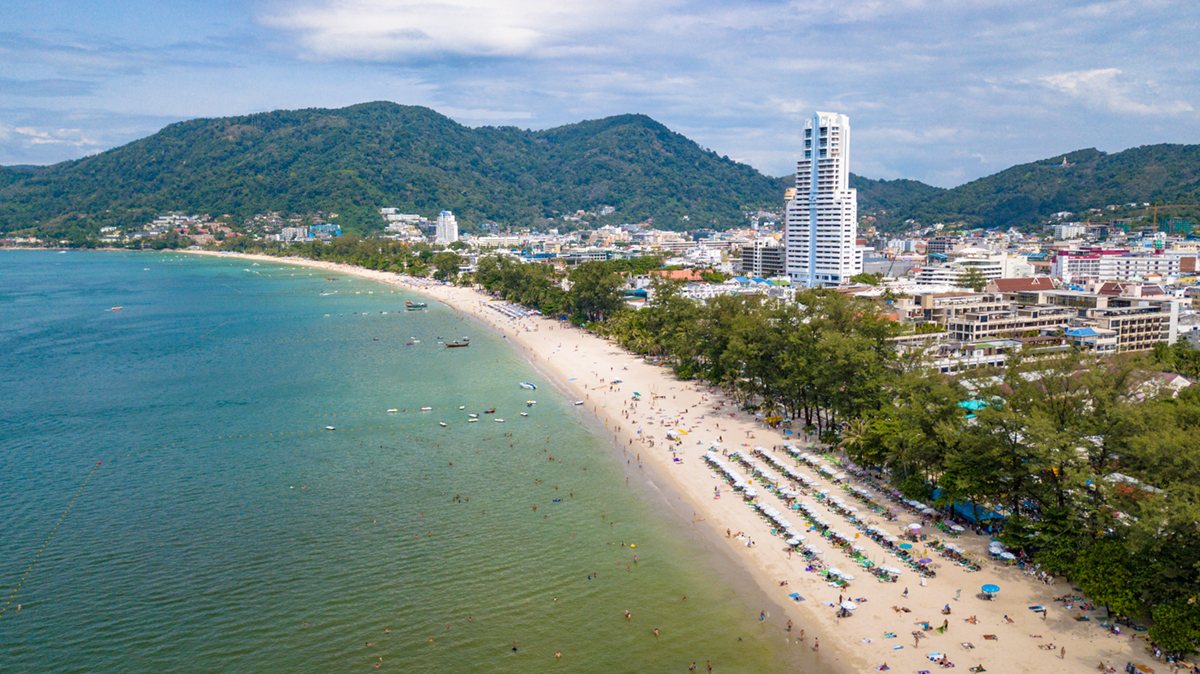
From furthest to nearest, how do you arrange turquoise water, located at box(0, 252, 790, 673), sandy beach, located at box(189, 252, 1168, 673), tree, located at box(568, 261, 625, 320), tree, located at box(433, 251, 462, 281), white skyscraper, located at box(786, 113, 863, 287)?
tree, located at box(433, 251, 462, 281), white skyscraper, located at box(786, 113, 863, 287), tree, located at box(568, 261, 625, 320), turquoise water, located at box(0, 252, 790, 673), sandy beach, located at box(189, 252, 1168, 673)

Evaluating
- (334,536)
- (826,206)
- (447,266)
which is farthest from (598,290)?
(447,266)

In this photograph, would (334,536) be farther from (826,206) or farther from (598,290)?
(826,206)

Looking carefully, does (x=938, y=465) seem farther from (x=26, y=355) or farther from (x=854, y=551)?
(x=26, y=355)

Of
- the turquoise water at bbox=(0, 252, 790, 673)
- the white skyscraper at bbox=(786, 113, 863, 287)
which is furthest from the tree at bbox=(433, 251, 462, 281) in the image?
the turquoise water at bbox=(0, 252, 790, 673)

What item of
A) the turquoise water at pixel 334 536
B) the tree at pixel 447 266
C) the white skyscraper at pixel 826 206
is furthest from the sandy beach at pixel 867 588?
the tree at pixel 447 266

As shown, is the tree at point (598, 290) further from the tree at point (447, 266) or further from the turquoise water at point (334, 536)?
the tree at point (447, 266)

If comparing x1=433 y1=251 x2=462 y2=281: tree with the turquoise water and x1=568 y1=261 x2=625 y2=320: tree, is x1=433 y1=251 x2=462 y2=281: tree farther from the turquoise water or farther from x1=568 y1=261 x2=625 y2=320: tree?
the turquoise water

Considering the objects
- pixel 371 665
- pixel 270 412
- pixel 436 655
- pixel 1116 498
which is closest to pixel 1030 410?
pixel 1116 498
